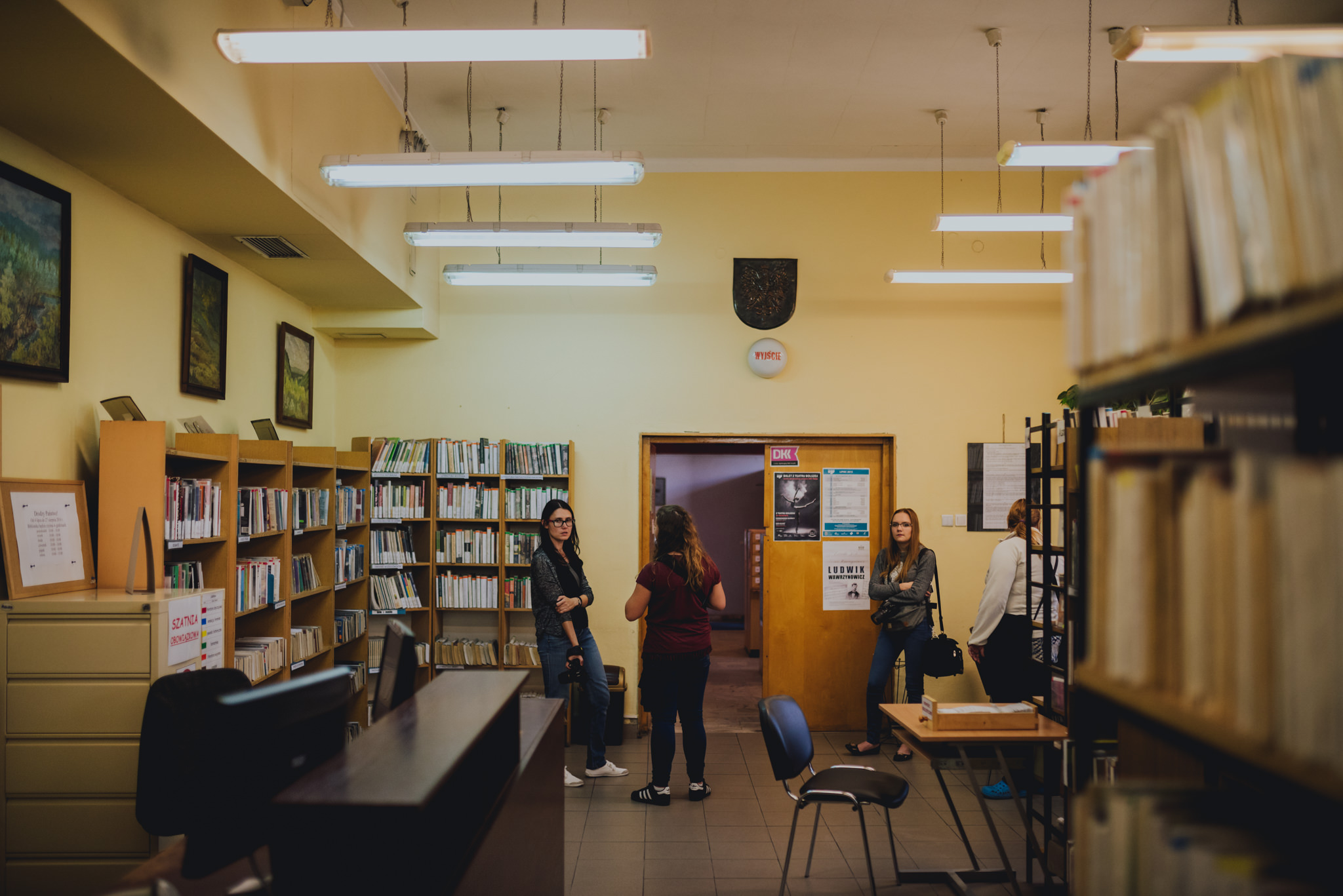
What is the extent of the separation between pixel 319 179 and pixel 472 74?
1554mm

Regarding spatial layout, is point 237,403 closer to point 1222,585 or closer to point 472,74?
point 472,74

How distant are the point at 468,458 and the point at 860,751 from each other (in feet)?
11.8

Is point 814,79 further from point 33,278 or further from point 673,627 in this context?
point 33,278

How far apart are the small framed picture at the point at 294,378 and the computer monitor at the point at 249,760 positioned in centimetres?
392

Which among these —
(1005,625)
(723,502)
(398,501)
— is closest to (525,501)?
(398,501)

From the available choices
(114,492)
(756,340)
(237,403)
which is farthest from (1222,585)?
(756,340)

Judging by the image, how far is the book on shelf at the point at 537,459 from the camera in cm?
585

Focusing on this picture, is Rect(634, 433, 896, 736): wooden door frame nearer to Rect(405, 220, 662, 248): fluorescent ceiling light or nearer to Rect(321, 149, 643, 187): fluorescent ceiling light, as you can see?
Rect(405, 220, 662, 248): fluorescent ceiling light

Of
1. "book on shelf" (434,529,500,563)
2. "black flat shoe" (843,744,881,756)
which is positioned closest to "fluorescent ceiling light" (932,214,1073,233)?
"black flat shoe" (843,744,881,756)

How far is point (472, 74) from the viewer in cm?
495

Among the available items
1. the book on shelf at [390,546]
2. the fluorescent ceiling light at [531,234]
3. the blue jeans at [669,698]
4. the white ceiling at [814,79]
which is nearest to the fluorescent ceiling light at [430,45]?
the white ceiling at [814,79]

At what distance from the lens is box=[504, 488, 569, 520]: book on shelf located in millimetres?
5828

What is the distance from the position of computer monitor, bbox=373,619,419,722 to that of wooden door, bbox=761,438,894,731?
13.9ft

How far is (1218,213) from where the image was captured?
1.04 metres
